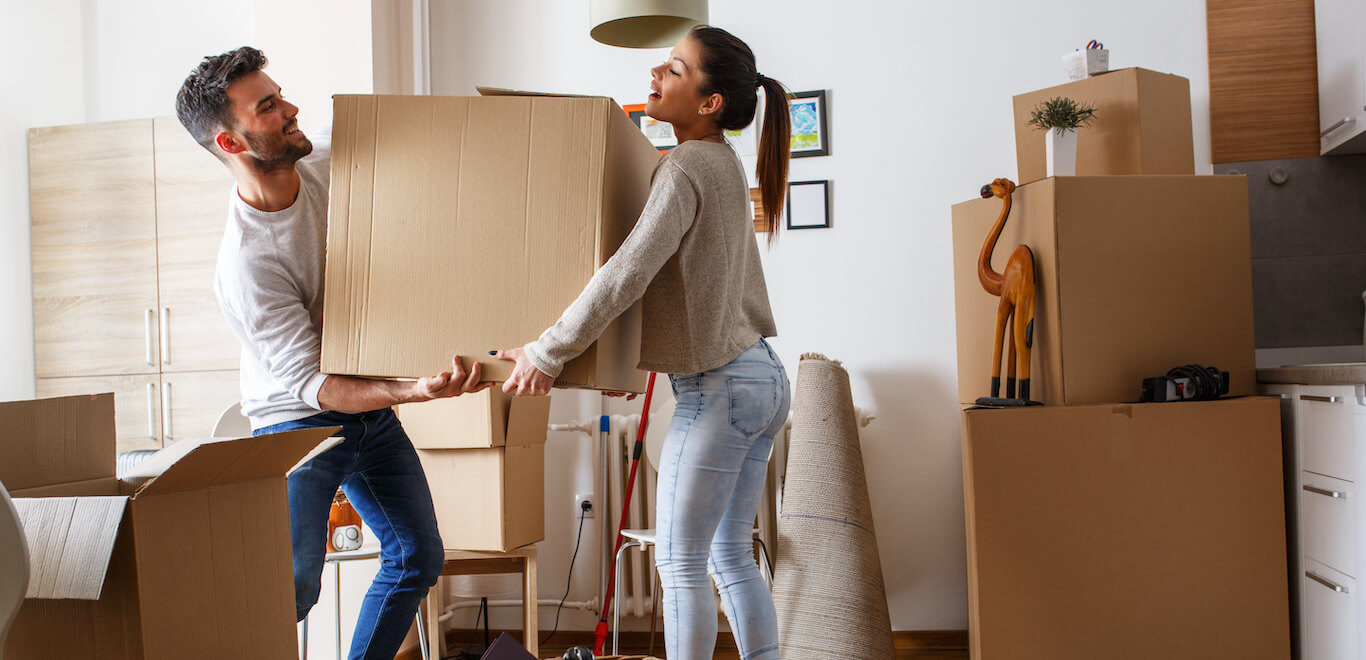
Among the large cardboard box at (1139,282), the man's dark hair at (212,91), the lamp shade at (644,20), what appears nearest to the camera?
the man's dark hair at (212,91)

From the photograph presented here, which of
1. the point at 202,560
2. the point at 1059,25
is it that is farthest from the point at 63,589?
the point at 1059,25

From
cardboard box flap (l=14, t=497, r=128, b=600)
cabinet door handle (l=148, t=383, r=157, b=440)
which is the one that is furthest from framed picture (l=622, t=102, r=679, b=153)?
cardboard box flap (l=14, t=497, r=128, b=600)

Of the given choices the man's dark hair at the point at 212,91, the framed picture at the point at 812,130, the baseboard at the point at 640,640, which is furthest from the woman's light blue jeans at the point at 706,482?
the framed picture at the point at 812,130

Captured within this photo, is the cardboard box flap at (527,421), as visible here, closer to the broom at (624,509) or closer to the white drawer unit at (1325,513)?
the broom at (624,509)

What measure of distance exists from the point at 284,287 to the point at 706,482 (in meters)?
0.77

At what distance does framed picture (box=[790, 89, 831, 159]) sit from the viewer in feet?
9.77

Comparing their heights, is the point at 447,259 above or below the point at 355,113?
below

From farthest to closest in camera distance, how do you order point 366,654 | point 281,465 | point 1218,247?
1. point 1218,247
2. point 366,654
3. point 281,465

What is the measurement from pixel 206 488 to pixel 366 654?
0.65 m

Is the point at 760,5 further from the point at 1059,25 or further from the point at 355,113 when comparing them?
the point at 355,113

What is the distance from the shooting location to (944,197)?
293 cm

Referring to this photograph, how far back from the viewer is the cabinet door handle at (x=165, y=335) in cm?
297

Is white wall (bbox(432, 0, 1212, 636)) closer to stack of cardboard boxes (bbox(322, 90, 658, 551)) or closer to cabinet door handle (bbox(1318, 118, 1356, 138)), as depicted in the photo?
cabinet door handle (bbox(1318, 118, 1356, 138))

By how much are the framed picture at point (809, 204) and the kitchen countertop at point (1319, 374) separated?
1.26 meters
